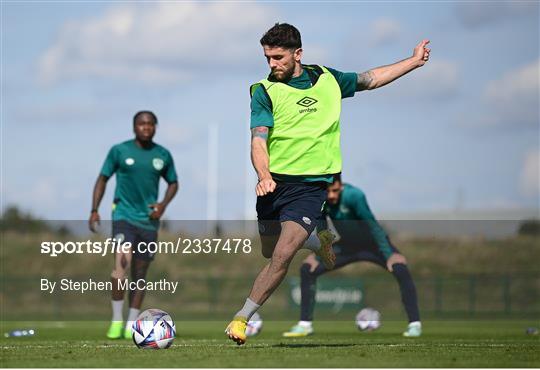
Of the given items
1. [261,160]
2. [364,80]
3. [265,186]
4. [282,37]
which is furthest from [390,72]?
[265,186]

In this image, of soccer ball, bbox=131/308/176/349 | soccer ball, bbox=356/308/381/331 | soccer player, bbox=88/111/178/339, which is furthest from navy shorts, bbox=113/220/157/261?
soccer ball, bbox=131/308/176/349

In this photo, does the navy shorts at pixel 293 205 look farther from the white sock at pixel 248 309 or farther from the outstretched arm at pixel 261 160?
the white sock at pixel 248 309

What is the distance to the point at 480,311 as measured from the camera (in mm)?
35094

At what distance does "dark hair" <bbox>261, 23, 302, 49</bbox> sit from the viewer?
9.59 m

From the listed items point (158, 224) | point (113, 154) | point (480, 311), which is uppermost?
point (113, 154)

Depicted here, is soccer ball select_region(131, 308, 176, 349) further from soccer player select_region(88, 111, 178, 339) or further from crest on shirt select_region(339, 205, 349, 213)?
crest on shirt select_region(339, 205, 349, 213)

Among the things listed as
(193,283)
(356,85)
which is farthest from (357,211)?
(193,283)

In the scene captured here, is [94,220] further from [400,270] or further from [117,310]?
[400,270]

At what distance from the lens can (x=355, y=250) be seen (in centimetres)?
1550

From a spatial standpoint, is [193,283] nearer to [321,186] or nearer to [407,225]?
[407,225]

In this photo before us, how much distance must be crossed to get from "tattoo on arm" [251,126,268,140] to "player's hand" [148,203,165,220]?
19.3 ft

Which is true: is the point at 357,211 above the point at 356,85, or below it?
below

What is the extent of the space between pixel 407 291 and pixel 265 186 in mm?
6559

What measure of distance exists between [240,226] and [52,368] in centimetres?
3430
